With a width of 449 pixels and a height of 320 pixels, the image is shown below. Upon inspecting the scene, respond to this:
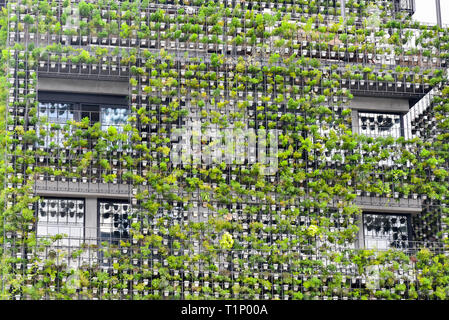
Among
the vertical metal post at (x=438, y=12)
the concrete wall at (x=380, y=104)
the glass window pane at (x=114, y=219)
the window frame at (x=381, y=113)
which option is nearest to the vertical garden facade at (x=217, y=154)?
the glass window pane at (x=114, y=219)

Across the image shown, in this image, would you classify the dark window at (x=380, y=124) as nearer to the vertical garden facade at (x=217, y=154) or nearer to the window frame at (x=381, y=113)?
Result: the window frame at (x=381, y=113)

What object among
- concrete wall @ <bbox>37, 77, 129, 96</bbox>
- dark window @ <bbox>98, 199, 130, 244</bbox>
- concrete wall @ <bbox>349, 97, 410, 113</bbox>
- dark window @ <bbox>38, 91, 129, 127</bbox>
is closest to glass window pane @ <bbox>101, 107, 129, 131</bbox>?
dark window @ <bbox>38, 91, 129, 127</bbox>

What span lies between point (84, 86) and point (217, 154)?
374 cm

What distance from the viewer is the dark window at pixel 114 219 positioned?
2538 cm

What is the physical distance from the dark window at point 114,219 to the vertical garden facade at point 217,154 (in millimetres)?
33

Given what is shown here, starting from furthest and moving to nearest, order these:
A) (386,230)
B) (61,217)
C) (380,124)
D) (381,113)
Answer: (381,113)
(380,124)
(386,230)
(61,217)

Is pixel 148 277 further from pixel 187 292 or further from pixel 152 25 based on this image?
pixel 152 25

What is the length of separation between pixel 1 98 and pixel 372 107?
9226mm

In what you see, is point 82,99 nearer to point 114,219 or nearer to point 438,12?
point 114,219

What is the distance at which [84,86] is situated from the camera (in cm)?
2623

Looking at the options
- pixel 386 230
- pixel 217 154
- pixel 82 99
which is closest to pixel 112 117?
pixel 82 99

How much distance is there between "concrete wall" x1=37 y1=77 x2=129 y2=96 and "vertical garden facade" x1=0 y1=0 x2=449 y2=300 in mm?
34

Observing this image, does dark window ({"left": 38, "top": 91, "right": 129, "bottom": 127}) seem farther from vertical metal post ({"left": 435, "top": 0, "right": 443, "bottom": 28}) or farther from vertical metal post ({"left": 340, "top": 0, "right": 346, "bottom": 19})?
vertical metal post ({"left": 435, "top": 0, "right": 443, "bottom": 28})

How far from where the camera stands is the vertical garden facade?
24.1m
